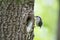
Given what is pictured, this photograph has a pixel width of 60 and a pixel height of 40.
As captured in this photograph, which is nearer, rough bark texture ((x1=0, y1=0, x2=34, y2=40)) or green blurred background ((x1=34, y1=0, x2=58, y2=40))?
rough bark texture ((x1=0, y1=0, x2=34, y2=40))

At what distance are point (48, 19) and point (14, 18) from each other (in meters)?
0.48

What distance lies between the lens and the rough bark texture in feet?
1.64

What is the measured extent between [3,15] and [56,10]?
0.56 m

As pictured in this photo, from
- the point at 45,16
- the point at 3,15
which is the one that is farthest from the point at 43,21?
the point at 3,15

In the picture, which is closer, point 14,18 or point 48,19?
point 14,18

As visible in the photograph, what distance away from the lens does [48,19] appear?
0.95m

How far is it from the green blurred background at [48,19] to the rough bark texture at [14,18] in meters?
0.36

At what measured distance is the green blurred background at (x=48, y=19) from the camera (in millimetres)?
928

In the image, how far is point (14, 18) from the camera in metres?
0.53

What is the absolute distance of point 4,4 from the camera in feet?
1.64

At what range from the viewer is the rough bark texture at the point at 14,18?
501mm

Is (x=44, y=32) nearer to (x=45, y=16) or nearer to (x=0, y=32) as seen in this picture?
(x=45, y=16)

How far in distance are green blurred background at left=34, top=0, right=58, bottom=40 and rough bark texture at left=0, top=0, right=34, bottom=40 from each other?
356 millimetres

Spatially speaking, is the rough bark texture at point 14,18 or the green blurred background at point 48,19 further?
the green blurred background at point 48,19
